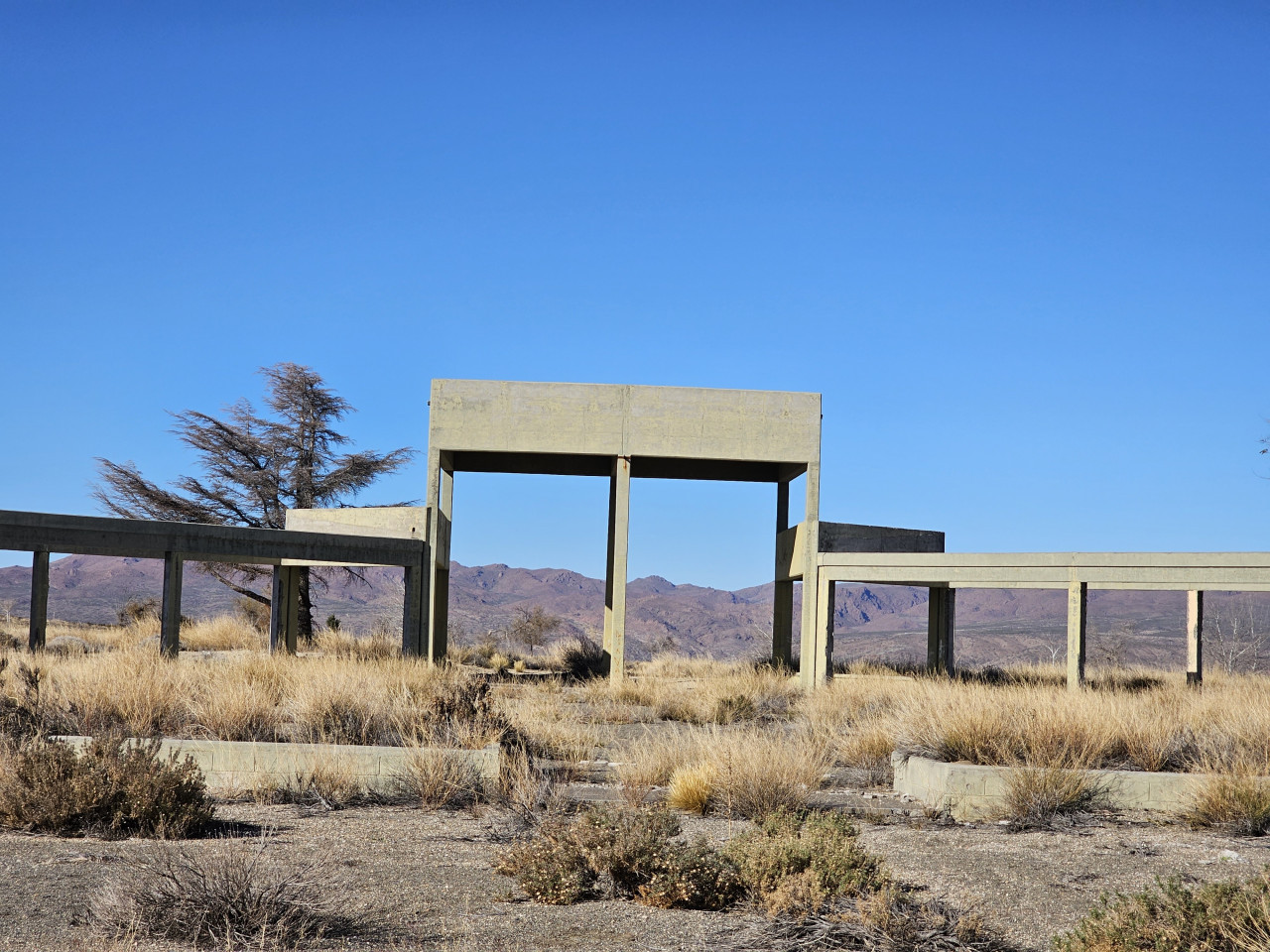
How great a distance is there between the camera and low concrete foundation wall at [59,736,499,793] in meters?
11.2

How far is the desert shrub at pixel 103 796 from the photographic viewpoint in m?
8.98

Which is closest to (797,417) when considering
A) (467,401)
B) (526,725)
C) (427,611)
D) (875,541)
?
(875,541)

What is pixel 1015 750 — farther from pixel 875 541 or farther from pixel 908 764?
pixel 875 541

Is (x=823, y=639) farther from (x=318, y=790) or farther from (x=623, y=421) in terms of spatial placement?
(x=318, y=790)

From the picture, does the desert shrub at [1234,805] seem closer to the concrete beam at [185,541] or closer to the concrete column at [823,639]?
the concrete column at [823,639]

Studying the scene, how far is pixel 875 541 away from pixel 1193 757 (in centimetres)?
1495

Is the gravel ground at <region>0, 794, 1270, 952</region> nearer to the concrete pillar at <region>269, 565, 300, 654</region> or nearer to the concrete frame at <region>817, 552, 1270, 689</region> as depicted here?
the concrete frame at <region>817, 552, 1270, 689</region>

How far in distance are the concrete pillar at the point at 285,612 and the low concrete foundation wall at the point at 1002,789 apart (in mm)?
21988

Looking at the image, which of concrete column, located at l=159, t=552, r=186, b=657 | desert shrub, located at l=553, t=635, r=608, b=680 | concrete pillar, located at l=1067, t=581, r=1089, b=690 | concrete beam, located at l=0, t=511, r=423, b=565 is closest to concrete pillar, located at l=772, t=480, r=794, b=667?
desert shrub, located at l=553, t=635, r=608, b=680

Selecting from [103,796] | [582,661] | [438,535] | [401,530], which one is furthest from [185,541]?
[103,796]

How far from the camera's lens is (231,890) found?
6.37m

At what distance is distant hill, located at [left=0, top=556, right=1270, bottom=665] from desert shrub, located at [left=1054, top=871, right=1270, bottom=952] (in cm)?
5240

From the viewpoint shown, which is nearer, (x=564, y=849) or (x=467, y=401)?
(x=564, y=849)

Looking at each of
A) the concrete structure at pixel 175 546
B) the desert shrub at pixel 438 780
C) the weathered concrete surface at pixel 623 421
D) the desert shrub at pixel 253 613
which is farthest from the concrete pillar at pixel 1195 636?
the desert shrub at pixel 253 613
